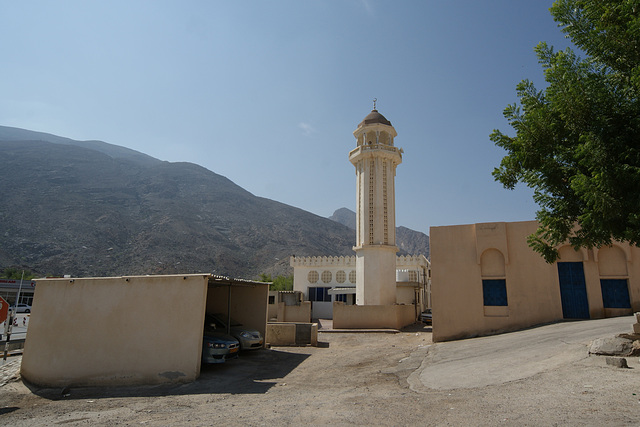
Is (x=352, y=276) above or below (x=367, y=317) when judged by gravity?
above

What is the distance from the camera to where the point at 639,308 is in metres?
13.8

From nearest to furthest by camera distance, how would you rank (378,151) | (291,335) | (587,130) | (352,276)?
(587,130) → (291,335) → (378,151) → (352,276)

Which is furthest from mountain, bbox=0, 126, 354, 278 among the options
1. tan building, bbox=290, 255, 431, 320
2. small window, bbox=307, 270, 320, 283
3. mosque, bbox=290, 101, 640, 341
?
mosque, bbox=290, 101, 640, 341

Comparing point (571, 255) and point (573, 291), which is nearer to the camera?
point (573, 291)

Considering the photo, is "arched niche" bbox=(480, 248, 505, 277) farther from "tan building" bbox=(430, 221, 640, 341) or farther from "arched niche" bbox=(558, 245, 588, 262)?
"arched niche" bbox=(558, 245, 588, 262)

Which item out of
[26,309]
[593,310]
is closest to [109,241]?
[26,309]

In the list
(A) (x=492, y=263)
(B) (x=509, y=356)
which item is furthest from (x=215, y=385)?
(A) (x=492, y=263)

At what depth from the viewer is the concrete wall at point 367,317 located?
22484 mm

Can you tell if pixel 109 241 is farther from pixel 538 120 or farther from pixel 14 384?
pixel 538 120

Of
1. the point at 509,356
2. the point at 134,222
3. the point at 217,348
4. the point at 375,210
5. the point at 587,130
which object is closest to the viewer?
the point at 587,130

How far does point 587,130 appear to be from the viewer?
6348mm

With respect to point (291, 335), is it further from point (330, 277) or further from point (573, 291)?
point (330, 277)

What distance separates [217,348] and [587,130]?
10113mm

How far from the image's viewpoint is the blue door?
14.5m
